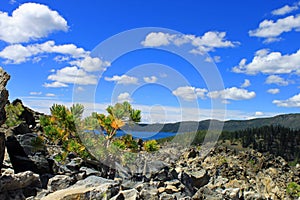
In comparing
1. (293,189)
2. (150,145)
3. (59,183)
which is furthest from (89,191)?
(293,189)

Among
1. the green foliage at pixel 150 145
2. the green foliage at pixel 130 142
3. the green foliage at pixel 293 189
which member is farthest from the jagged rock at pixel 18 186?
the green foliage at pixel 293 189

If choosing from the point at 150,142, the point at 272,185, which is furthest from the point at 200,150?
the point at 150,142

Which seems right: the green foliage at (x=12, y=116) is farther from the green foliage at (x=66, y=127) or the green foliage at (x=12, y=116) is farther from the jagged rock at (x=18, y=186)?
the jagged rock at (x=18, y=186)

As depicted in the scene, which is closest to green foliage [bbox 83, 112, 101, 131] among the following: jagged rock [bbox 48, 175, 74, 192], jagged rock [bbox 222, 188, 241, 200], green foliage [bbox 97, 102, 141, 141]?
green foliage [bbox 97, 102, 141, 141]

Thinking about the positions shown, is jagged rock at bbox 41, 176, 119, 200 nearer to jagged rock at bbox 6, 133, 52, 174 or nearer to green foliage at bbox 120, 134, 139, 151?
jagged rock at bbox 6, 133, 52, 174

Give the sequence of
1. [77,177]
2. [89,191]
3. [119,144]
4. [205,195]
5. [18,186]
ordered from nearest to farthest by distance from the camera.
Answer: [89,191]
[18,186]
[77,177]
[119,144]
[205,195]

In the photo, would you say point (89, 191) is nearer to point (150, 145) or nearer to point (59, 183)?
point (59, 183)

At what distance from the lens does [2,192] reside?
35.2 feet

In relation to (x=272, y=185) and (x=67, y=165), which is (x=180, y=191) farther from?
(x=272, y=185)

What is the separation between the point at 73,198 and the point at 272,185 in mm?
53614

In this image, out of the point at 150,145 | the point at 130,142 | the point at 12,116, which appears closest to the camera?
the point at 150,145

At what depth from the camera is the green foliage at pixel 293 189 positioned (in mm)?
59431

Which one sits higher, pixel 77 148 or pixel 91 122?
pixel 91 122

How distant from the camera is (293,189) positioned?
6316cm
